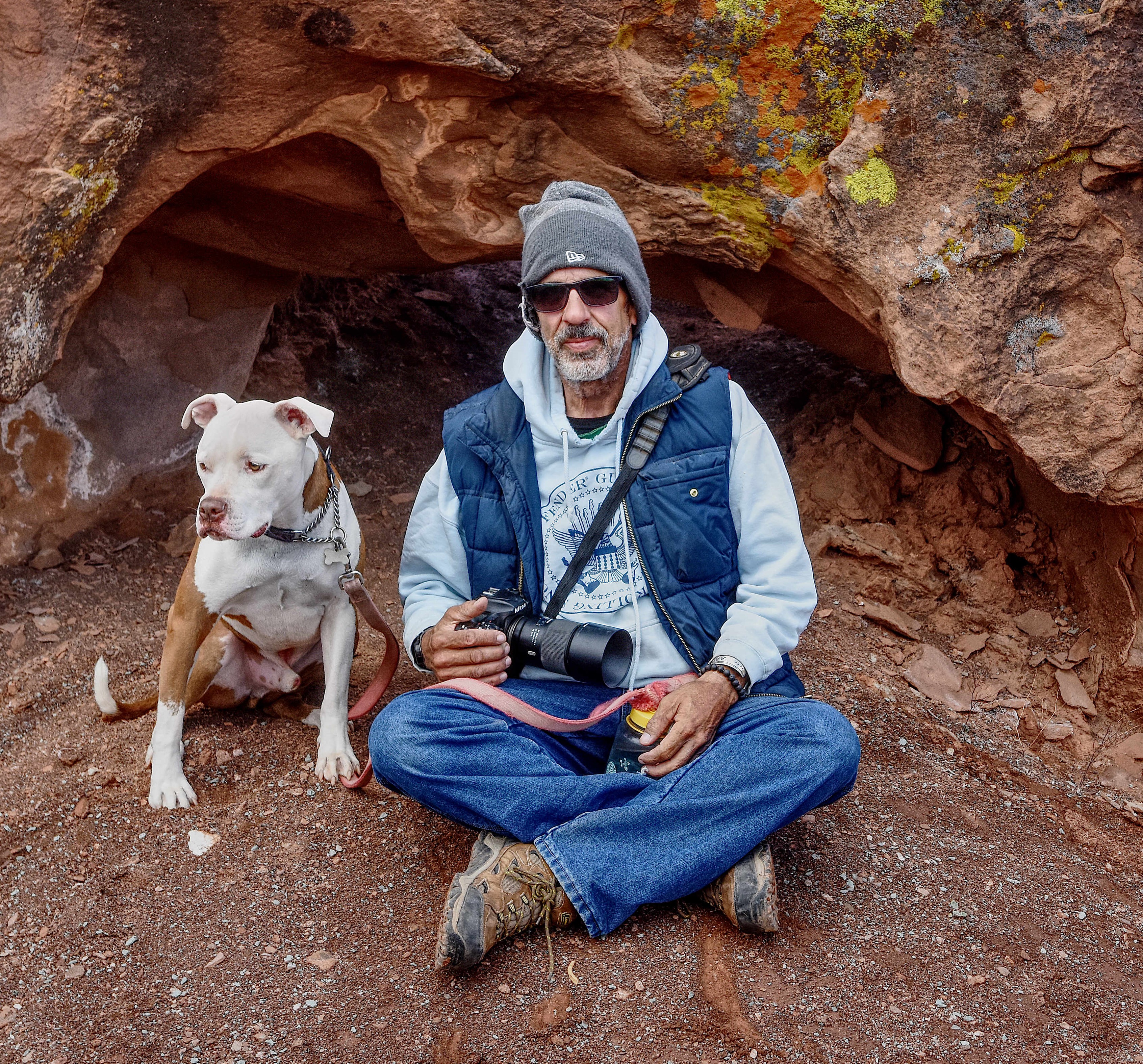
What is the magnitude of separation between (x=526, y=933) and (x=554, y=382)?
160cm

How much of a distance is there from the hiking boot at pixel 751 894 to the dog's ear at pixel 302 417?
166 cm

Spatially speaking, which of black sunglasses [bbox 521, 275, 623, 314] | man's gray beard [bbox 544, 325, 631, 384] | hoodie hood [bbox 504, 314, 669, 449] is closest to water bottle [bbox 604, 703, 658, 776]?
hoodie hood [bbox 504, 314, 669, 449]

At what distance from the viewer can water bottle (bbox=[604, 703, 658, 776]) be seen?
3.02 metres

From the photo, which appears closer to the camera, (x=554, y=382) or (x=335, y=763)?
(x=554, y=382)

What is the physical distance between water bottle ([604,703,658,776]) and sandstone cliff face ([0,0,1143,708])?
165 cm

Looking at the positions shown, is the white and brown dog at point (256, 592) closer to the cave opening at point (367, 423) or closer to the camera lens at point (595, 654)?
the camera lens at point (595, 654)

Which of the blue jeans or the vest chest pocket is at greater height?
the vest chest pocket

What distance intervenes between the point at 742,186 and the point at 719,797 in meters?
2.28

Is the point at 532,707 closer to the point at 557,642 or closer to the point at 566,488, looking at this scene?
the point at 557,642

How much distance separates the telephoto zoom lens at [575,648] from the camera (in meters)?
3.02

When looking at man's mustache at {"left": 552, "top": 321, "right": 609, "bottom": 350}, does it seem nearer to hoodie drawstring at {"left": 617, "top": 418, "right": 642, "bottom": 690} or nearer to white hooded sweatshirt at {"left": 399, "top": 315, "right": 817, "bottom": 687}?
white hooded sweatshirt at {"left": 399, "top": 315, "right": 817, "bottom": 687}

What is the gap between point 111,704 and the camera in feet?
12.3

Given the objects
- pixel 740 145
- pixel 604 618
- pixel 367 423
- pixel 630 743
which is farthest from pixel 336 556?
pixel 367 423

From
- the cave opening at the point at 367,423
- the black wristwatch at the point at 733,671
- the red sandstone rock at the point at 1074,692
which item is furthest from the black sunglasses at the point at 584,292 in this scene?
the red sandstone rock at the point at 1074,692
